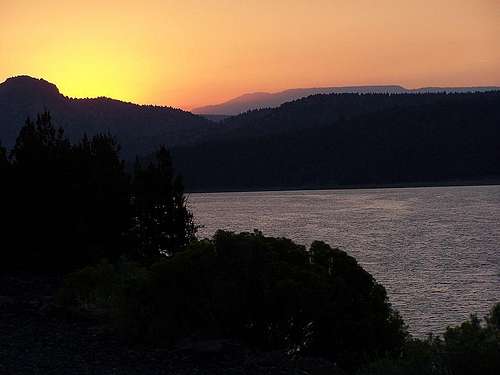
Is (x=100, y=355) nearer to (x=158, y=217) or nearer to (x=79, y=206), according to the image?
(x=79, y=206)

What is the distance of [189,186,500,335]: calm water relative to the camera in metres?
40.6

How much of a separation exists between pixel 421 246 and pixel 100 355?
6498cm

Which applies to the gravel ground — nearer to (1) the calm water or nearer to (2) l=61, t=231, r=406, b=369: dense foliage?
(2) l=61, t=231, r=406, b=369: dense foliage

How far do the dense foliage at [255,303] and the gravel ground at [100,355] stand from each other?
1.02 metres

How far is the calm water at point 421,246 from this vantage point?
1599 inches

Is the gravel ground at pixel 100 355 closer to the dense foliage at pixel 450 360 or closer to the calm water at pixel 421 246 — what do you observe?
the dense foliage at pixel 450 360

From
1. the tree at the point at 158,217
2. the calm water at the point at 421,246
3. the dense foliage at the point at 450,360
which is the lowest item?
the calm water at the point at 421,246

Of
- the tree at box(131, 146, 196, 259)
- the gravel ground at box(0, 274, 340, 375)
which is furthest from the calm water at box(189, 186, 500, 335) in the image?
the gravel ground at box(0, 274, 340, 375)

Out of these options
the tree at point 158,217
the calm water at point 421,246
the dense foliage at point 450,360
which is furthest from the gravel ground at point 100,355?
the calm water at point 421,246

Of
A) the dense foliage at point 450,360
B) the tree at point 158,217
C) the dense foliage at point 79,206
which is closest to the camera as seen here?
the dense foliage at point 450,360

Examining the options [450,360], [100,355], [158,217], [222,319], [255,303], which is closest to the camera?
[450,360]

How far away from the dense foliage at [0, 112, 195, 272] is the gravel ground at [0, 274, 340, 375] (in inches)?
388

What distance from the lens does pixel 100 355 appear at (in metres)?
12.0

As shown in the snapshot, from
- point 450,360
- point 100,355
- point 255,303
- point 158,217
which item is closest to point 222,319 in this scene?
point 255,303
